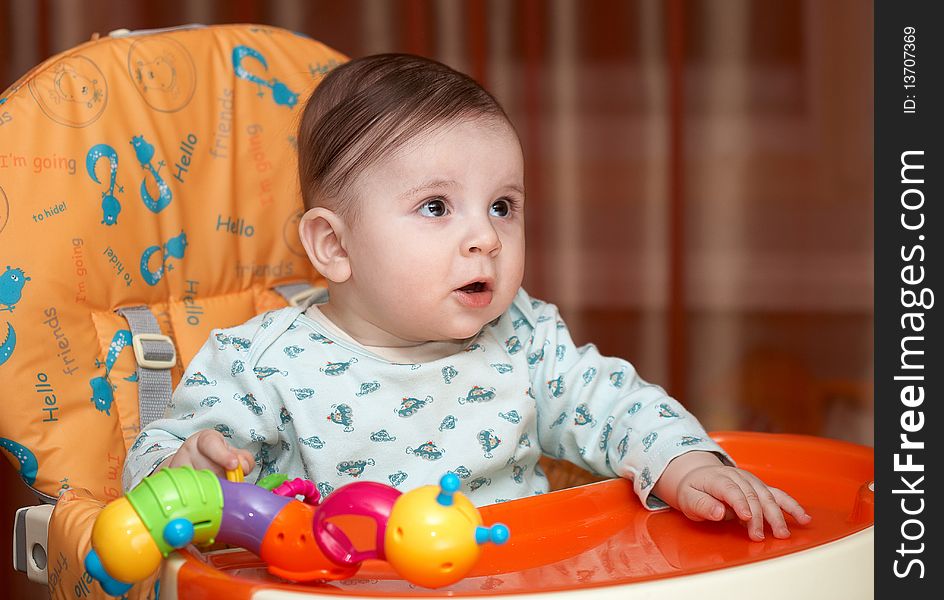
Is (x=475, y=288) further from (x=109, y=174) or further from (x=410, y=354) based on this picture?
(x=109, y=174)

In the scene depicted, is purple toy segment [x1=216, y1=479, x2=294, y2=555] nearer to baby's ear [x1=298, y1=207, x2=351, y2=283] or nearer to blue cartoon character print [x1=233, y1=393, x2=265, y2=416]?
blue cartoon character print [x1=233, y1=393, x2=265, y2=416]

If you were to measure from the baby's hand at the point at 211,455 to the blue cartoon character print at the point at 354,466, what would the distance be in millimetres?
152

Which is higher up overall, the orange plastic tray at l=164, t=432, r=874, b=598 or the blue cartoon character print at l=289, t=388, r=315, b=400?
the blue cartoon character print at l=289, t=388, r=315, b=400

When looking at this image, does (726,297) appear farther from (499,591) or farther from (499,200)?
(499,591)

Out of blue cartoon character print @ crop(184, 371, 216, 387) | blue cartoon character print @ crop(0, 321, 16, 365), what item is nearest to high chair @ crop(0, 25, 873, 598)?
blue cartoon character print @ crop(0, 321, 16, 365)

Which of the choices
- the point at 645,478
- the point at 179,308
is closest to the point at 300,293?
the point at 179,308

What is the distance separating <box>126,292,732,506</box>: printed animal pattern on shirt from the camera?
0.90 metres

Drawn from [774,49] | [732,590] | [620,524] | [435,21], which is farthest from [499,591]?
[774,49]

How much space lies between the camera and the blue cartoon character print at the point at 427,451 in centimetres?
93

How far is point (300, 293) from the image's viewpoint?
1.15 meters

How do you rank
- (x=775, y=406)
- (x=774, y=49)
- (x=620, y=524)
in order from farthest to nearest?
1. (x=775, y=406)
2. (x=774, y=49)
3. (x=620, y=524)

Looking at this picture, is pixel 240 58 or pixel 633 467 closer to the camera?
pixel 633 467
